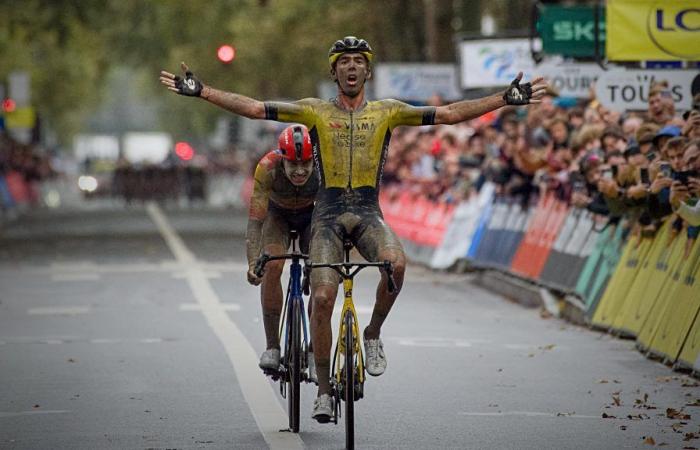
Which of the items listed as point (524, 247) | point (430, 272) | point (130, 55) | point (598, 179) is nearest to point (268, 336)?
point (598, 179)

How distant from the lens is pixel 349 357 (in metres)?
9.90

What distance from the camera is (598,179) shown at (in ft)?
58.7

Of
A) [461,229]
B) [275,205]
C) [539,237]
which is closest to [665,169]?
[275,205]

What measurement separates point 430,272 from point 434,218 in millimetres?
2353

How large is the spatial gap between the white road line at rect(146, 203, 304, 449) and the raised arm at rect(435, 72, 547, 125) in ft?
6.40

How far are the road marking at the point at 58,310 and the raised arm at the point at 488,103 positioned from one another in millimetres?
9175

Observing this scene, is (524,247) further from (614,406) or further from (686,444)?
(686,444)

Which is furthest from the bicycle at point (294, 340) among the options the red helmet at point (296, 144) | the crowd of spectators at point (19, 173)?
the crowd of spectators at point (19, 173)

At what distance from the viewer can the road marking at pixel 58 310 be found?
1930 cm

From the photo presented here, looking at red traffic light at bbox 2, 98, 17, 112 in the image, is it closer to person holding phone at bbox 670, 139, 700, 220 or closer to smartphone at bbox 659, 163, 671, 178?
smartphone at bbox 659, 163, 671, 178

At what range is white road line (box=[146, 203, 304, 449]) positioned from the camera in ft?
34.3

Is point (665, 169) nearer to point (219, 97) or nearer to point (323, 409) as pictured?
point (219, 97)

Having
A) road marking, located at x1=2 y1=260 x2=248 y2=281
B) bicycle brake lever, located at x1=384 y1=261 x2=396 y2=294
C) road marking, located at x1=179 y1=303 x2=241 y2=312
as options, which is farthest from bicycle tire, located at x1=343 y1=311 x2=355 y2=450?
road marking, located at x1=2 y1=260 x2=248 y2=281

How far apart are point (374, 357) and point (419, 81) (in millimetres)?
27835
